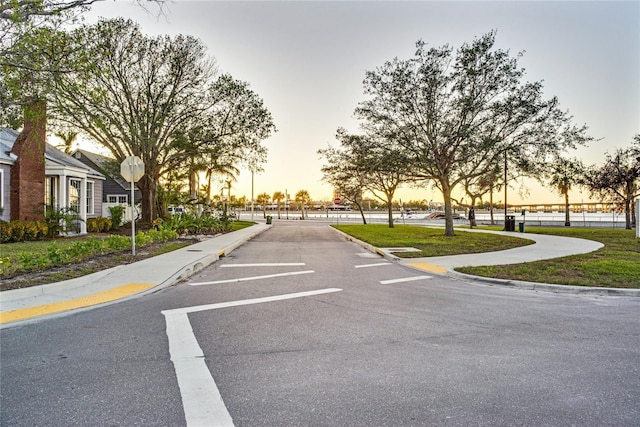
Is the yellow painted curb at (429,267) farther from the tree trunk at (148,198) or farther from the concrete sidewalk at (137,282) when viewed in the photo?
the tree trunk at (148,198)

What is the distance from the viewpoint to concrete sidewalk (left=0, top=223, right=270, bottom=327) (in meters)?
6.19

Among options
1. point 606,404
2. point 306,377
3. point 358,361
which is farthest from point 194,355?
point 606,404

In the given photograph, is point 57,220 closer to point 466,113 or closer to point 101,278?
point 101,278

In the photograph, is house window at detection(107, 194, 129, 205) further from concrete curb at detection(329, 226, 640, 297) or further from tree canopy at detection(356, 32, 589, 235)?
concrete curb at detection(329, 226, 640, 297)

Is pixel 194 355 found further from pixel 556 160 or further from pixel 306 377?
pixel 556 160

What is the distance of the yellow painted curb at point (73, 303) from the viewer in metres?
5.84

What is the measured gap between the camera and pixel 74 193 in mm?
22281

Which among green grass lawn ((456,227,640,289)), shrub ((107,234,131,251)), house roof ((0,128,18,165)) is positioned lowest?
green grass lawn ((456,227,640,289))

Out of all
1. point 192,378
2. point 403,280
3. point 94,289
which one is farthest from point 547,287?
point 94,289

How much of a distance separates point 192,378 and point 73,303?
411cm

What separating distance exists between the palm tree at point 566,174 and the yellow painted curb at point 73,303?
21.0 m

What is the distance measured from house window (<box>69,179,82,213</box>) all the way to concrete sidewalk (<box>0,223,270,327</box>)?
45.0 ft

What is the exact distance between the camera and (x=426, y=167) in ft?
71.7

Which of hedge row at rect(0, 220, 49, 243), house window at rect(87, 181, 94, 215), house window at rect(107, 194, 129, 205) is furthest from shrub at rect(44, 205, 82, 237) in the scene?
house window at rect(107, 194, 129, 205)
